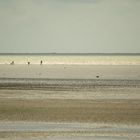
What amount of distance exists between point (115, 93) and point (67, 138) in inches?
864

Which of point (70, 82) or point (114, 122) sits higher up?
point (70, 82)

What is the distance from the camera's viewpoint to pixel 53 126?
93.1 feet

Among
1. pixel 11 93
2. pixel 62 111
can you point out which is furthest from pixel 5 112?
pixel 11 93

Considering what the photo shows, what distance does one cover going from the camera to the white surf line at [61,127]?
27188mm

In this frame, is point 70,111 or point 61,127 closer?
point 61,127

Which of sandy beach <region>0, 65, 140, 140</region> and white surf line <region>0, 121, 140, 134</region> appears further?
white surf line <region>0, 121, 140, 134</region>

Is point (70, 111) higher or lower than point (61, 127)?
higher

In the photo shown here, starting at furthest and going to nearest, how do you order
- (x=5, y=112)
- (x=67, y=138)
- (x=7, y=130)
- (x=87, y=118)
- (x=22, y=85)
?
(x=22, y=85) < (x=5, y=112) < (x=87, y=118) < (x=7, y=130) < (x=67, y=138)

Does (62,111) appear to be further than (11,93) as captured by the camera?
No

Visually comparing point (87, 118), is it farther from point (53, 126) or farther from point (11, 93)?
point (11, 93)

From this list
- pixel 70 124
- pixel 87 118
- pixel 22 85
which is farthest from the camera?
pixel 22 85

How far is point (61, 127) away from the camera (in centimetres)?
2808

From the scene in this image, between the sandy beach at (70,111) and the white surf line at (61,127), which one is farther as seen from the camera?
the white surf line at (61,127)

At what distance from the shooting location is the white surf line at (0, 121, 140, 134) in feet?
89.2
